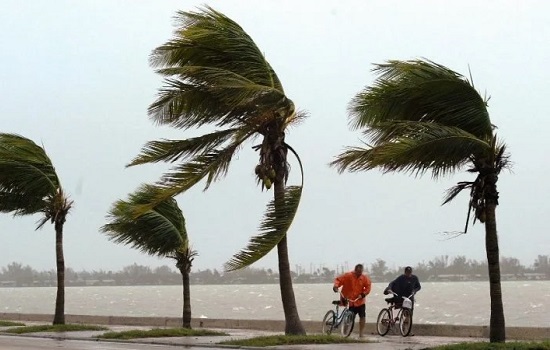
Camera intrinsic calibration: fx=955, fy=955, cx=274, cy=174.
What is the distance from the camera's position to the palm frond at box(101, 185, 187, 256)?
27.7 meters

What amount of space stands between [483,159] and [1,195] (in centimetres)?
1828

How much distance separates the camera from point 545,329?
69.2 ft

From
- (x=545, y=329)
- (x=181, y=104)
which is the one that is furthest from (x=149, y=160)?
(x=545, y=329)

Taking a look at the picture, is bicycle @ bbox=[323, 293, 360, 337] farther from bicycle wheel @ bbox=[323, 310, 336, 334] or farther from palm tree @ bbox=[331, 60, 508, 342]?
palm tree @ bbox=[331, 60, 508, 342]

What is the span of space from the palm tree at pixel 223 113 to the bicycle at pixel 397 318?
88.5 inches

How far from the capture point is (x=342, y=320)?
23.0 metres

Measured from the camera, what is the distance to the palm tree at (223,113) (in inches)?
816

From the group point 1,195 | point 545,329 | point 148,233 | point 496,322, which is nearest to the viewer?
point 496,322

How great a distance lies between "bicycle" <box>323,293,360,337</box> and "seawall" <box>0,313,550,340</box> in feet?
6.30

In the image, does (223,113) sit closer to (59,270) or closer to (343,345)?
(343,345)

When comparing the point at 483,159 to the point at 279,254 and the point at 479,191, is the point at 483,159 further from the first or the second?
the point at 279,254

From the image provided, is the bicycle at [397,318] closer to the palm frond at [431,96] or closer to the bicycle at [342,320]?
the bicycle at [342,320]

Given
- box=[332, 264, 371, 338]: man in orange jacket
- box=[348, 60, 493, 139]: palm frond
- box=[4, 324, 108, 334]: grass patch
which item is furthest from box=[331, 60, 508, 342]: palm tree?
box=[4, 324, 108, 334]: grass patch

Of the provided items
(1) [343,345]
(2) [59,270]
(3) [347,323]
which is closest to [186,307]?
(2) [59,270]
